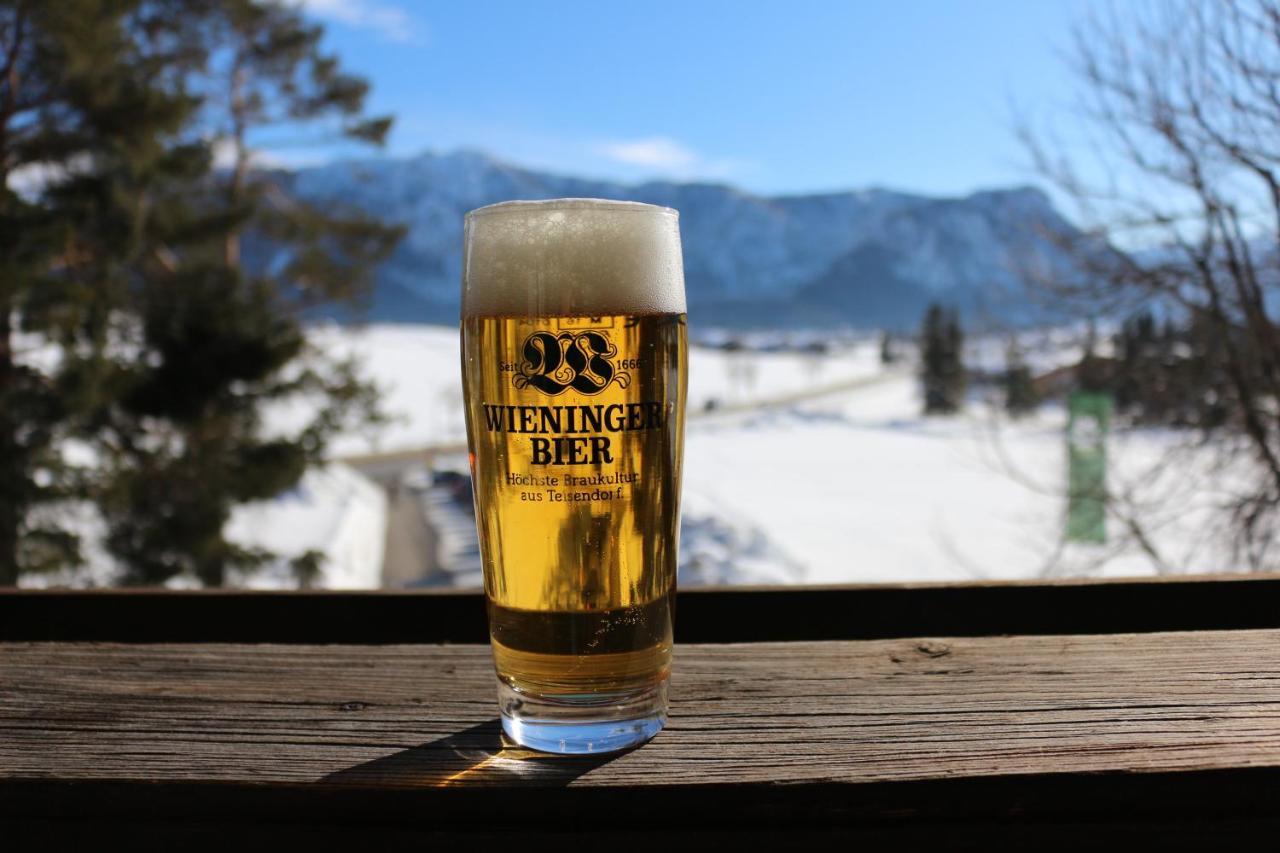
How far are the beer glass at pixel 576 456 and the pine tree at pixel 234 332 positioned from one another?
1108 centimetres

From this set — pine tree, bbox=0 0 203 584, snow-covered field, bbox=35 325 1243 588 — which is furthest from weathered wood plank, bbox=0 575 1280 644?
pine tree, bbox=0 0 203 584

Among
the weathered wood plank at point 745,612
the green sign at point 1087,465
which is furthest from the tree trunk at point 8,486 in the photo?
the weathered wood plank at point 745,612

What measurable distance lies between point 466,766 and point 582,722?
0.10m

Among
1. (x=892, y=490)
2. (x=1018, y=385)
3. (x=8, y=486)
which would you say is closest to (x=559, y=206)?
(x=1018, y=385)

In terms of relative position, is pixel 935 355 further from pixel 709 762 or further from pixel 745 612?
pixel 709 762

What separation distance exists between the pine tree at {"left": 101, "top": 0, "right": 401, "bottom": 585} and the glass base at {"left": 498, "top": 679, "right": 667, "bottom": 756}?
36.4 feet

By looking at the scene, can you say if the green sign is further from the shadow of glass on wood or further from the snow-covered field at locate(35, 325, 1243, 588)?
the shadow of glass on wood

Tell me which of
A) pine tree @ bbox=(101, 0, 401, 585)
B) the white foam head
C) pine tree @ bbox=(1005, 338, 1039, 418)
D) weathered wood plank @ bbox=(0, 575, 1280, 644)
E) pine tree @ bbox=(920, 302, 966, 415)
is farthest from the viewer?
pine tree @ bbox=(920, 302, 966, 415)

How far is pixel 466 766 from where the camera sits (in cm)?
71

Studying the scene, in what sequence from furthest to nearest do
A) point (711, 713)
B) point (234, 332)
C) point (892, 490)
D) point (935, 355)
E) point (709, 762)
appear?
1. point (935, 355)
2. point (892, 490)
3. point (234, 332)
4. point (711, 713)
5. point (709, 762)

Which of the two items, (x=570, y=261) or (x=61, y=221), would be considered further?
(x=61, y=221)

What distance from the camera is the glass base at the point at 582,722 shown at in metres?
0.74

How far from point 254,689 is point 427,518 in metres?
38.0

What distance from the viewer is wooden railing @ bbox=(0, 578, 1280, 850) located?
0.66 m
